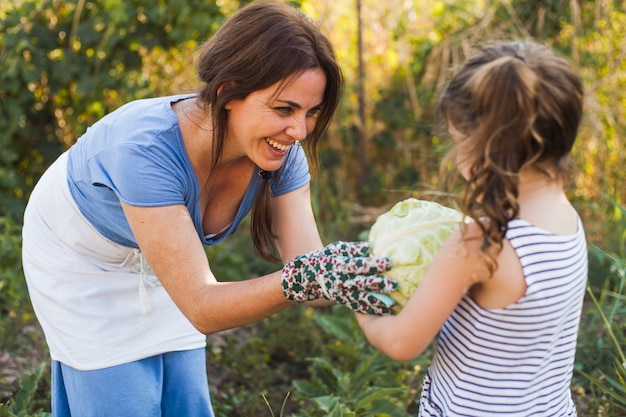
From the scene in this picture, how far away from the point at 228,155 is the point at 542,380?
108cm

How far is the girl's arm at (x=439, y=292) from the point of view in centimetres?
160

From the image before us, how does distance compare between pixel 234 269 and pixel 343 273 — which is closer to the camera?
pixel 343 273

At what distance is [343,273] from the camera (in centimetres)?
179

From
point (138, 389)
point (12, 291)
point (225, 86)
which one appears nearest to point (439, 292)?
point (225, 86)

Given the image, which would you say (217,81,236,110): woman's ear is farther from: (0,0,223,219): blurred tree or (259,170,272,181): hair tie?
(0,0,223,219): blurred tree

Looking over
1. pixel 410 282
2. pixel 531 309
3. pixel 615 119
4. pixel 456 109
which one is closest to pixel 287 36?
pixel 456 109

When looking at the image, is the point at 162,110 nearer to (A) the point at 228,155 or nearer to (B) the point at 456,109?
(A) the point at 228,155

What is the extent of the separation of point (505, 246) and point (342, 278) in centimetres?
36

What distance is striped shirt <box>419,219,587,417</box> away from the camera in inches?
64.8

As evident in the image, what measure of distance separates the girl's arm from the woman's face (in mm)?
706

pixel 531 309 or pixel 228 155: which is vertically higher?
pixel 228 155

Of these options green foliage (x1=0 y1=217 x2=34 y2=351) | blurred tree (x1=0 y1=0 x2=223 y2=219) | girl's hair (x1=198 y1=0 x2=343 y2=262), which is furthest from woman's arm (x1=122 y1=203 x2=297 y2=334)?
blurred tree (x1=0 y1=0 x2=223 y2=219)

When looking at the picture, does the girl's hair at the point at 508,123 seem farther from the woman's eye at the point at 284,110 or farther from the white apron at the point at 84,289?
the white apron at the point at 84,289

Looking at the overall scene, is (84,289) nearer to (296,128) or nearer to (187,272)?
(187,272)
